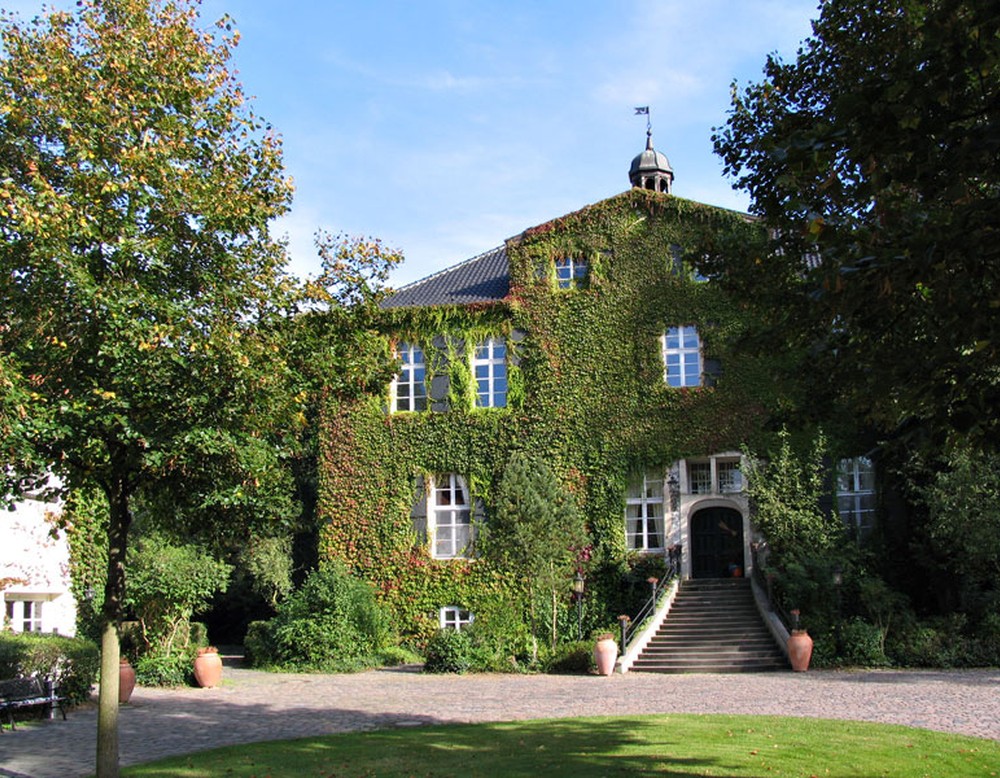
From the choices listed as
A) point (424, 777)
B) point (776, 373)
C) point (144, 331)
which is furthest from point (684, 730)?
point (144, 331)

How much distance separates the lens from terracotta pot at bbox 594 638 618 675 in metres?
20.0

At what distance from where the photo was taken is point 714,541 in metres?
26.0

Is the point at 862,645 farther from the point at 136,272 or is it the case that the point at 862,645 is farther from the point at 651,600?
the point at 136,272

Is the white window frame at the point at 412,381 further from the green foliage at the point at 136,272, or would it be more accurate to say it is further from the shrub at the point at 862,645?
the green foliage at the point at 136,272

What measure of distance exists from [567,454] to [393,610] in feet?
21.0

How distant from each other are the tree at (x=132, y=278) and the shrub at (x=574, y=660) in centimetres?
1236

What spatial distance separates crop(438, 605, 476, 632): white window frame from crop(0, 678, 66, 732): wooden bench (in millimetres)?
11687

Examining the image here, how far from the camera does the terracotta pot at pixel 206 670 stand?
20188mm

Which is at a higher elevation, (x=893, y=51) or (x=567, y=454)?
(x=893, y=51)

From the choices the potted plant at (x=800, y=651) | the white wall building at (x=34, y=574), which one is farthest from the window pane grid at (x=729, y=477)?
the white wall building at (x=34, y=574)

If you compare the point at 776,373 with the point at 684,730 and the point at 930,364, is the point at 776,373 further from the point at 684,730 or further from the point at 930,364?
the point at 684,730

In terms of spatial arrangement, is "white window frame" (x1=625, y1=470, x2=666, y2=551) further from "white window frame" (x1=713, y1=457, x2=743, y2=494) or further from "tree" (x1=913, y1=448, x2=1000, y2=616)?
"tree" (x1=913, y1=448, x2=1000, y2=616)

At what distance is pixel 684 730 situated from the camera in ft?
40.2

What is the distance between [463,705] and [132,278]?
9.33m
